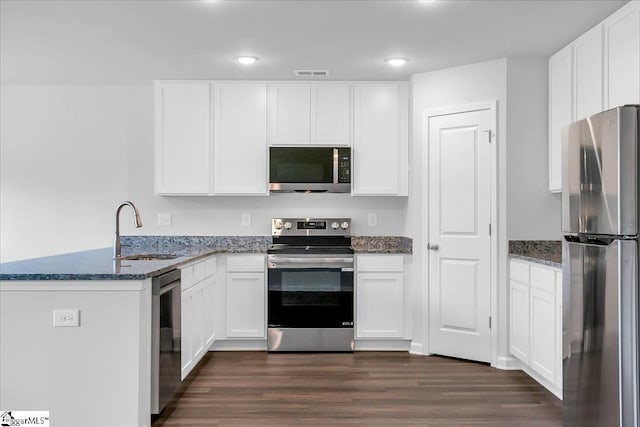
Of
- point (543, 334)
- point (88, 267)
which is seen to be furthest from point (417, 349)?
point (88, 267)

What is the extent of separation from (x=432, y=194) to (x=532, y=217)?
0.81 metres

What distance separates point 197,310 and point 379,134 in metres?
2.21

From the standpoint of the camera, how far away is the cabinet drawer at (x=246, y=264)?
463 centimetres

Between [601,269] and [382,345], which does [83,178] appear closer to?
[382,345]

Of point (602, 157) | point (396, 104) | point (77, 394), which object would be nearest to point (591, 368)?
point (602, 157)

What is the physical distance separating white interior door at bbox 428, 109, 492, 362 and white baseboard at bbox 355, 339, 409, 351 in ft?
0.96

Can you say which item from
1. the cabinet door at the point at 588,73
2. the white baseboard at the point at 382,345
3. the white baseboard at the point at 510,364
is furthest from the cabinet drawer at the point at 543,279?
the white baseboard at the point at 382,345

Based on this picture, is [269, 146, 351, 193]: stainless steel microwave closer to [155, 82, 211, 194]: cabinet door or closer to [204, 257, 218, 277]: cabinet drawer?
[155, 82, 211, 194]: cabinet door

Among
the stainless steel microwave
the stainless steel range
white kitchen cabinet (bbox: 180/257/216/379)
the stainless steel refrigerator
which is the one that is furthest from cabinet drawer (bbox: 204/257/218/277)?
the stainless steel refrigerator

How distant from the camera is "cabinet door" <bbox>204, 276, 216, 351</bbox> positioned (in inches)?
163

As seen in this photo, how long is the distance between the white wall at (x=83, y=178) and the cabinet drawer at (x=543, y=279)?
1614mm

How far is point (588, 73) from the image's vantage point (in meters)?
3.35

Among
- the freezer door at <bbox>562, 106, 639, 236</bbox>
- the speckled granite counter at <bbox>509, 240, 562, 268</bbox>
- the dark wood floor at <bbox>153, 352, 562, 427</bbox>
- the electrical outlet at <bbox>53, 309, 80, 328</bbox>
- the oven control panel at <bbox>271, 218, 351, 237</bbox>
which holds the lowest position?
the dark wood floor at <bbox>153, 352, 562, 427</bbox>

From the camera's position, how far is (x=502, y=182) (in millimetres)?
4062
